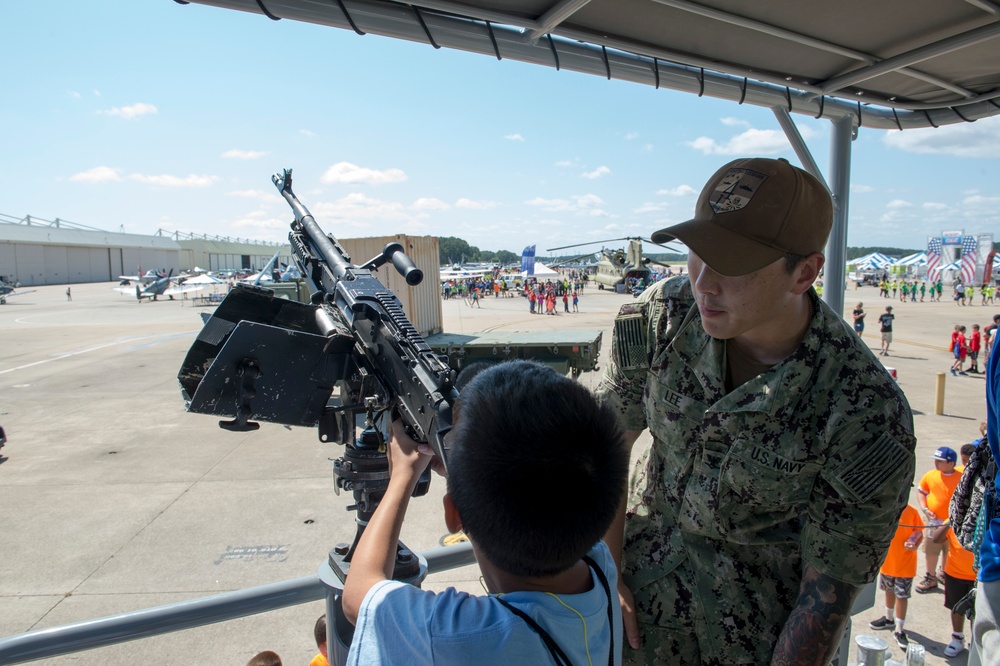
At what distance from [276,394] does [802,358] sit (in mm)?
1872

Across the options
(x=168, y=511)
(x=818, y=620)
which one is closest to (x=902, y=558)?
(x=818, y=620)

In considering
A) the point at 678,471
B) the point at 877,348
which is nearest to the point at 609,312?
the point at 877,348

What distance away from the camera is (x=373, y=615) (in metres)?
1.13

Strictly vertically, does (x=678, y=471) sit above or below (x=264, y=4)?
below

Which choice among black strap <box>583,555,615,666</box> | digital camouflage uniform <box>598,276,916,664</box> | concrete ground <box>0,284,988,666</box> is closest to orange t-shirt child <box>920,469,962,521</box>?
concrete ground <box>0,284,988,666</box>

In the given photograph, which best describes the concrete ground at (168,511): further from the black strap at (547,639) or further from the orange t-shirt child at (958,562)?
the black strap at (547,639)

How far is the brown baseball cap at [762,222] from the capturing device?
1425mm

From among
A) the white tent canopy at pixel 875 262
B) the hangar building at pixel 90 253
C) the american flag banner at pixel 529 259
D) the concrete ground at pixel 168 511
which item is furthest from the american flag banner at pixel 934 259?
the hangar building at pixel 90 253

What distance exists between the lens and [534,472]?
3.48 feet

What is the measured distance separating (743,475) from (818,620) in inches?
14.4

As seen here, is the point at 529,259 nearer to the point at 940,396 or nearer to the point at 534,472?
the point at 940,396

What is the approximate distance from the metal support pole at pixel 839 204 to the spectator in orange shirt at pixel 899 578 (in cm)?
193

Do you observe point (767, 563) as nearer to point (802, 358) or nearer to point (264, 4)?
point (802, 358)

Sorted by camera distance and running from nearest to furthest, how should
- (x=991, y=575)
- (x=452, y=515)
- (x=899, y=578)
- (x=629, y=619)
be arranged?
(x=452, y=515) → (x=629, y=619) → (x=991, y=575) → (x=899, y=578)
